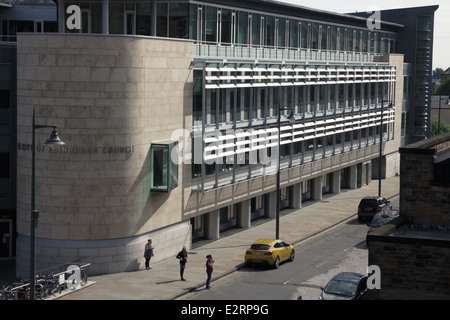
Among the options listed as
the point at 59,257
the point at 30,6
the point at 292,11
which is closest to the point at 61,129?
the point at 59,257

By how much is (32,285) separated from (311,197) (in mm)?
41226

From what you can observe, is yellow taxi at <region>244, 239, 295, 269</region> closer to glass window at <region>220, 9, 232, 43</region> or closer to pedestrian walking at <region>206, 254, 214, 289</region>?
pedestrian walking at <region>206, 254, 214, 289</region>

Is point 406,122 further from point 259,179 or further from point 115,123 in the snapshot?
point 115,123

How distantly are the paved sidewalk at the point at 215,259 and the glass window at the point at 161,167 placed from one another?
4.12 meters

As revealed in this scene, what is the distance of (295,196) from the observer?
63531 mm

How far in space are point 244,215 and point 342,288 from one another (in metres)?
21.8

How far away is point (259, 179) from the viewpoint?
5506 centimetres

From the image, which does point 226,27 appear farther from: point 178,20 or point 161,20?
point 161,20

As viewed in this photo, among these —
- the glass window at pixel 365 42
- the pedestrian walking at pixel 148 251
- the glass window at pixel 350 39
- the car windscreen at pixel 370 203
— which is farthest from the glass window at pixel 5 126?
the glass window at pixel 365 42

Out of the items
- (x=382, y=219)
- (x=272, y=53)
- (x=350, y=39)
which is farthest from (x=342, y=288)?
(x=350, y=39)

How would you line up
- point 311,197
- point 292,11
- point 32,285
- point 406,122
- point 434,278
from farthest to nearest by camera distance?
1. point 406,122
2. point 311,197
3. point 292,11
4. point 32,285
5. point 434,278

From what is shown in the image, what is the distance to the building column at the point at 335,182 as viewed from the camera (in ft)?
238

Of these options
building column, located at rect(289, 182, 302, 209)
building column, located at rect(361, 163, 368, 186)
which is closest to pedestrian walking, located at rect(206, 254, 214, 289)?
building column, located at rect(289, 182, 302, 209)

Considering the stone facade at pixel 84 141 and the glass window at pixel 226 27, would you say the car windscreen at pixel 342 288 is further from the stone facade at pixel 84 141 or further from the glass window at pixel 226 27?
the glass window at pixel 226 27
